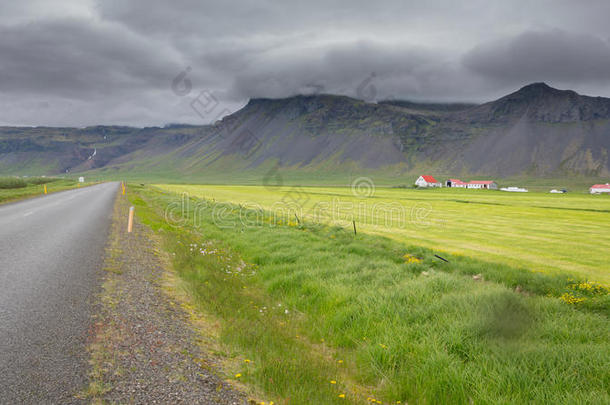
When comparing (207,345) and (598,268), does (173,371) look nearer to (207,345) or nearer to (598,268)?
(207,345)

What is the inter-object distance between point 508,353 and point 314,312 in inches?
167

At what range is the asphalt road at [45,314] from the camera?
4.21 m

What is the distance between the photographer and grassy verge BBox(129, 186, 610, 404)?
4918 millimetres

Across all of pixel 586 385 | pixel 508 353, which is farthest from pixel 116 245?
pixel 586 385

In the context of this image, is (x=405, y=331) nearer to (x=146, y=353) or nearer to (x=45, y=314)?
(x=146, y=353)

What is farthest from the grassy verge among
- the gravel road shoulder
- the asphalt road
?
the asphalt road

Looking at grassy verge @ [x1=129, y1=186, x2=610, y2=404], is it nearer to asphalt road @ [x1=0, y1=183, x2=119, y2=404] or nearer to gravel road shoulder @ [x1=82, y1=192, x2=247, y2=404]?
gravel road shoulder @ [x1=82, y1=192, x2=247, y2=404]

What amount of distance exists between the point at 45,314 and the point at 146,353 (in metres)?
2.69

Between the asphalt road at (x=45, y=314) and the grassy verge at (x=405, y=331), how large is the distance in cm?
236

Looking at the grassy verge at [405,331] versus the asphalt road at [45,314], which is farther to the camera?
the grassy verge at [405,331]

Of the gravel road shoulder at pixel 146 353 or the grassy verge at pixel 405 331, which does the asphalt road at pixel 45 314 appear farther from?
the grassy verge at pixel 405 331

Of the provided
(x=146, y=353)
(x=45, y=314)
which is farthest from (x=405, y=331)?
(x=45, y=314)

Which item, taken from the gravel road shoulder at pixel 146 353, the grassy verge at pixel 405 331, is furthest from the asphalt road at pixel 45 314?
the grassy verge at pixel 405 331

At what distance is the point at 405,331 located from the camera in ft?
21.0
